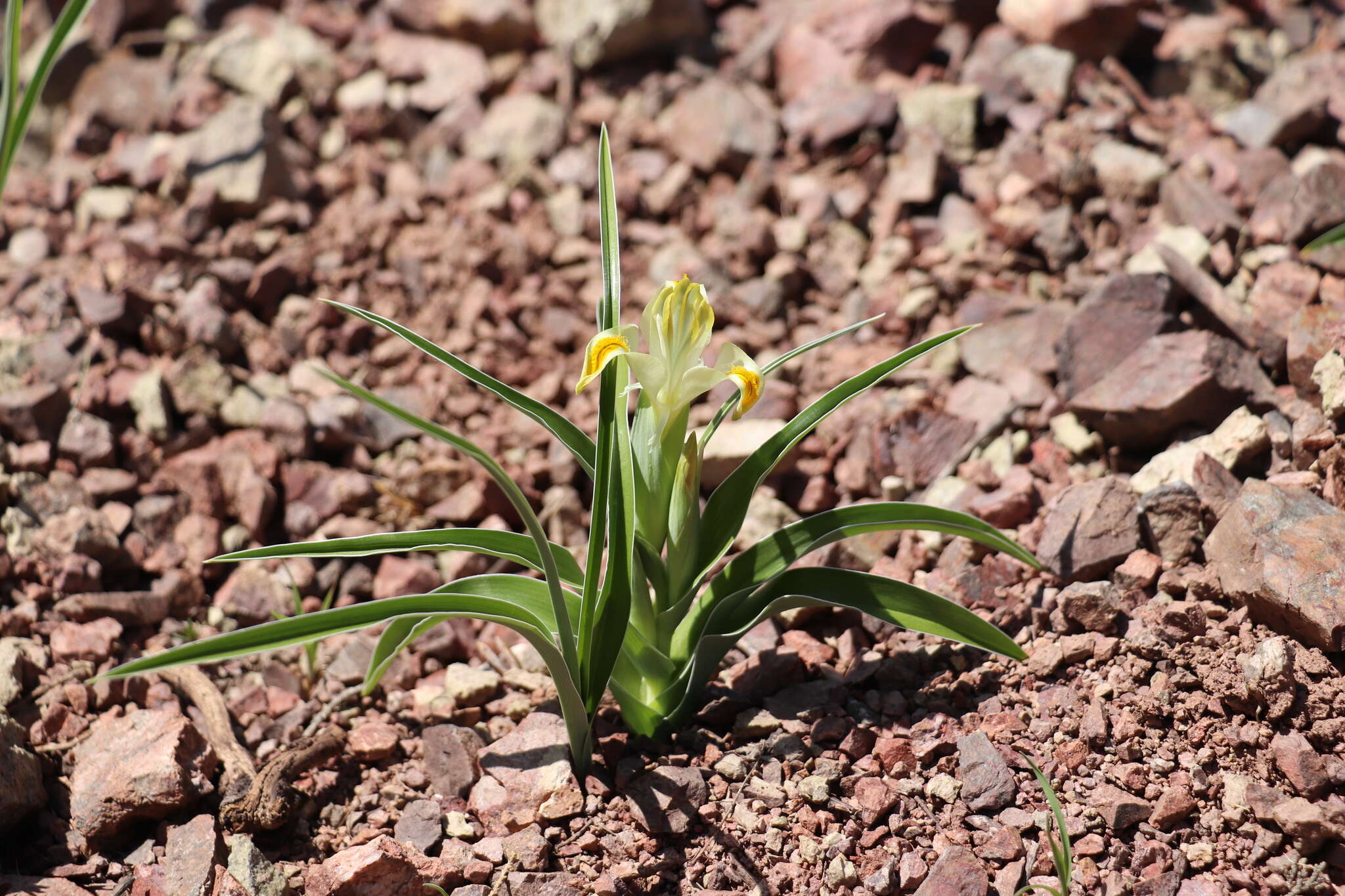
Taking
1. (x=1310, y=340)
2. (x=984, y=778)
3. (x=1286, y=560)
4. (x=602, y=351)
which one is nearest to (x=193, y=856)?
(x=602, y=351)

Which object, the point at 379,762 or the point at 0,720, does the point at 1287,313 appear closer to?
the point at 379,762

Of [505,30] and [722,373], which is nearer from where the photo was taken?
[722,373]

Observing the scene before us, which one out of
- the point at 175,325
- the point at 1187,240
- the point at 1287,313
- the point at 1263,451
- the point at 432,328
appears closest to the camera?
the point at 1263,451

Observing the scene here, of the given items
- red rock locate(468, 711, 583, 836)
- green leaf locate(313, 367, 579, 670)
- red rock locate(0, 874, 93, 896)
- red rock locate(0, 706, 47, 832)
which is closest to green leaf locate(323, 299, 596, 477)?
green leaf locate(313, 367, 579, 670)

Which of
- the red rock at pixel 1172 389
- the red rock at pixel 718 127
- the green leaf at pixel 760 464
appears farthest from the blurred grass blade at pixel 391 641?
the red rock at pixel 718 127

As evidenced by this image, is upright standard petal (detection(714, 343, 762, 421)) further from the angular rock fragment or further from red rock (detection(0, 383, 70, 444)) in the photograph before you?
the angular rock fragment

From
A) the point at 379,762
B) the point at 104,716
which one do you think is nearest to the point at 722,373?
the point at 379,762

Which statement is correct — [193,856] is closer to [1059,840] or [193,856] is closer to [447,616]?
[447,616]
